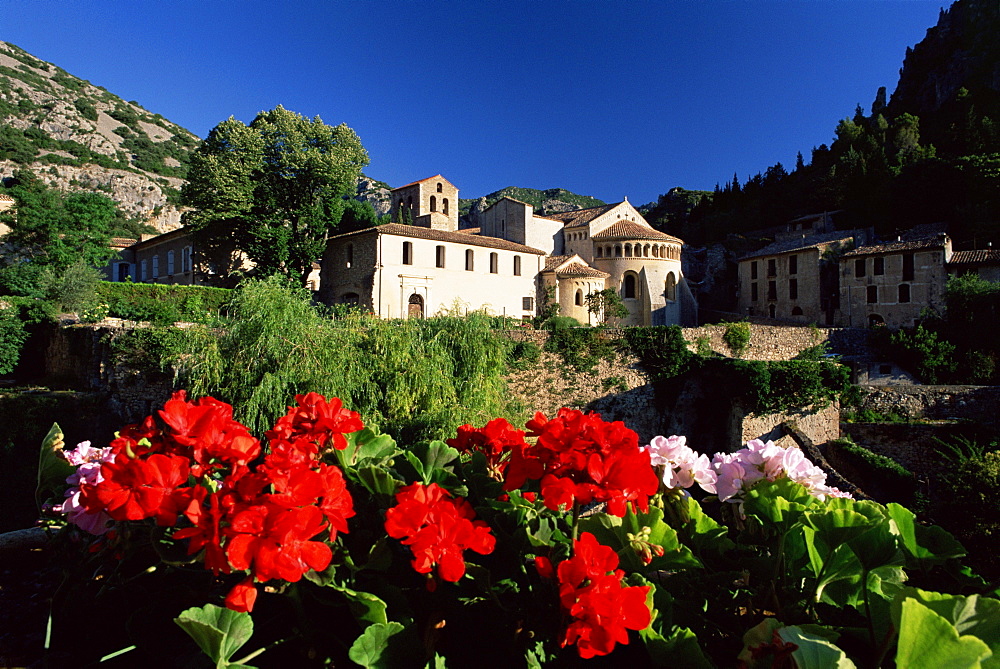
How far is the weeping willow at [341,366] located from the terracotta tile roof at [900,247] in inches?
1295

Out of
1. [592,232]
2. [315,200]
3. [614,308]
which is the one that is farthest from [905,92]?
[315,200]

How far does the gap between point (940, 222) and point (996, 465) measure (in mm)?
40580

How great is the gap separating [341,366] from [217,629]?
11.1 meters

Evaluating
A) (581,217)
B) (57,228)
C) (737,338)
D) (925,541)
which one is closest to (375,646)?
(925,541)

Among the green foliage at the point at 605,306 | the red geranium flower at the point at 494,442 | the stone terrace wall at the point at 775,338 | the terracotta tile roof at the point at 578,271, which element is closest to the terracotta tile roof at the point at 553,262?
the terracotta tile roof at the point at 578,271

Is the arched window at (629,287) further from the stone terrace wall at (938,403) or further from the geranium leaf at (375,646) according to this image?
the geranium leaf at (375,646)

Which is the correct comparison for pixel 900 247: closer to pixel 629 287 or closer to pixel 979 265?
pixel 979 265

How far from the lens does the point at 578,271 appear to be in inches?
1307

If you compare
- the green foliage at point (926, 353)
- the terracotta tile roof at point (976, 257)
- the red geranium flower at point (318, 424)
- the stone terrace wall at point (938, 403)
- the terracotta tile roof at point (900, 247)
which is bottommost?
the stone terrace wall at point (938, 403)

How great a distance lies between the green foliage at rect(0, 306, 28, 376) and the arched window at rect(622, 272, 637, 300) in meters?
32.0

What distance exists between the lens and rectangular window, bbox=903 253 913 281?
33562 millimetres

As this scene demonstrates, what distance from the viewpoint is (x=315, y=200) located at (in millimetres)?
29094

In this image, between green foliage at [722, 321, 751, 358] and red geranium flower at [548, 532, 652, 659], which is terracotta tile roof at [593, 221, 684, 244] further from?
red geranium flower at [548, 532, 652, 659]

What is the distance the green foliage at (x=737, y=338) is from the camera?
2398cm
